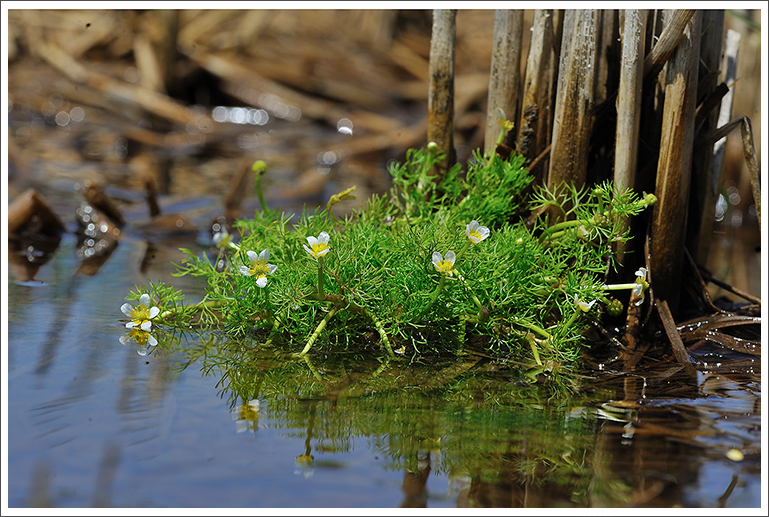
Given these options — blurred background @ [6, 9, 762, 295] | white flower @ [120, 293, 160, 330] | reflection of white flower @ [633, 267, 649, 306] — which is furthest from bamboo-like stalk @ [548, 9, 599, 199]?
blurred background @ [6, 9, 762, 295]

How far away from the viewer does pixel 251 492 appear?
183cm

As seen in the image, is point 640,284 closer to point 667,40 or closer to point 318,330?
point 667,40

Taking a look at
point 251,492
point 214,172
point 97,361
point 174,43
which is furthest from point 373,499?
point 174,43

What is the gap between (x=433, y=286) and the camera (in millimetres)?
2758

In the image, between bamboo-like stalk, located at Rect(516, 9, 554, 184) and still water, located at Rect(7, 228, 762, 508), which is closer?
still water, located at Rect(7, 228, 762, 508)

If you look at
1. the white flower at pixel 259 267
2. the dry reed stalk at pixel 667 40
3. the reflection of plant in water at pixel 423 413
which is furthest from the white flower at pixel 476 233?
the dry reed stalk at pixel 667 40

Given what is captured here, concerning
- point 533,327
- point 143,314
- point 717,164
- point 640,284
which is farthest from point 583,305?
point 143,314

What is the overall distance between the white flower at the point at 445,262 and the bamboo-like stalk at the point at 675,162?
99 centimetres

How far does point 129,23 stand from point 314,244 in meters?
9.44

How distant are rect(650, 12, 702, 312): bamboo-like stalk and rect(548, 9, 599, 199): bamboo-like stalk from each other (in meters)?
0.29

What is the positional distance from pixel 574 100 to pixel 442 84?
700 millimetres

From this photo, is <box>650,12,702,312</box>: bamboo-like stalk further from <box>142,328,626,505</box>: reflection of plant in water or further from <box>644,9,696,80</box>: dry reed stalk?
<box>142,328,626,505</box>: reflection of plant in water

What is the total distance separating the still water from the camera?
1.86 meters

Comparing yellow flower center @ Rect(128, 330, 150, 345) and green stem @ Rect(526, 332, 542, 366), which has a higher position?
green stem @ Rect(526, 332, 542, 366)
